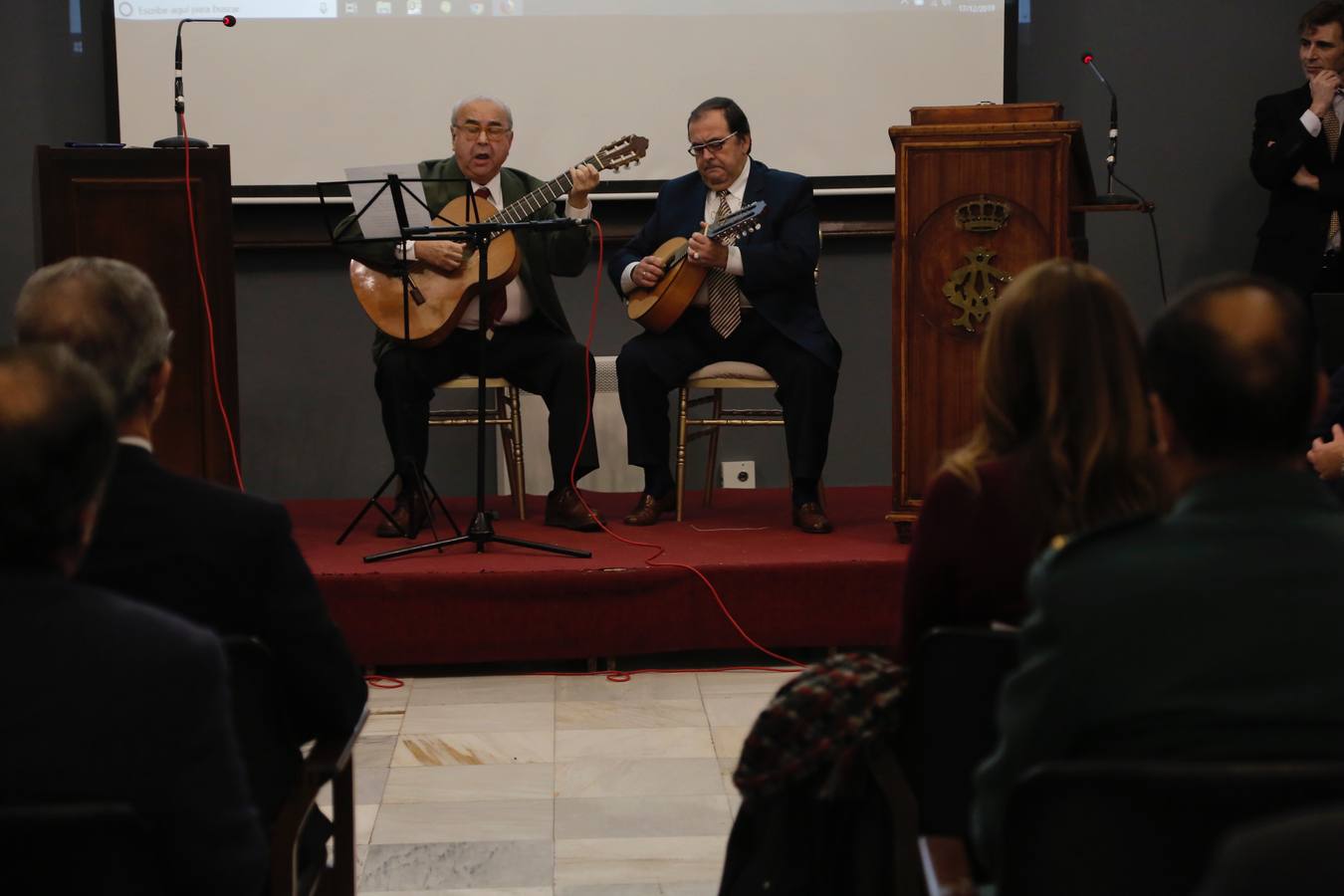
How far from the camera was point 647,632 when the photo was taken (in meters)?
3.60

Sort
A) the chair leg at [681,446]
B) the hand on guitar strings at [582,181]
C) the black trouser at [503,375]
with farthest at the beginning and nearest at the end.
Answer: the chair leg at [681,446] < the black trouser at [503,375] < the hand on guitar strings at [582,181]

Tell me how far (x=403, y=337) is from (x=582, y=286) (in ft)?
4.80

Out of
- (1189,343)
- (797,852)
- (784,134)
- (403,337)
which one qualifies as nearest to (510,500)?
(403,337)

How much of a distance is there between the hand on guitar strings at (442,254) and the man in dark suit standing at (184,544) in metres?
2.48

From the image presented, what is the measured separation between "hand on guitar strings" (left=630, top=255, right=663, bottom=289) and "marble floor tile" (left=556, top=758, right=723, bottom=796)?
1.71 meters

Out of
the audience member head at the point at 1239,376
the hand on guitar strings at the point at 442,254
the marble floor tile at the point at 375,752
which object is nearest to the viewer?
the audience member head at the point at 1239,376

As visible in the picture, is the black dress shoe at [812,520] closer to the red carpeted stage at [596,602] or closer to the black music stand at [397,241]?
the red carpeted stage at [596,602]

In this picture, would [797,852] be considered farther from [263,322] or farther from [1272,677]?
[263,322]

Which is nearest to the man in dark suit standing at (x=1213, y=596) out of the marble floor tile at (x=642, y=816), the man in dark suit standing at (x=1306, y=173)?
the marble floor tile at (x=642, y=816)

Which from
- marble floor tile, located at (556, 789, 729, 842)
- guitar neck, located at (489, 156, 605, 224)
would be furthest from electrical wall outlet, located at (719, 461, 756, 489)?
marble floor tile, located at (556, 789, 729, 842)

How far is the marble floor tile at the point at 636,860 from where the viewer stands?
7.70 feet

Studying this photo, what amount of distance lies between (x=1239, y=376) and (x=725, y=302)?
3.23 m

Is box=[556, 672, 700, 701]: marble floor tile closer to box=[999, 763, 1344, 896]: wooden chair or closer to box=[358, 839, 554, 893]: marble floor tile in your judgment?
box=[358, 839, 554, 893]: marble floor tile


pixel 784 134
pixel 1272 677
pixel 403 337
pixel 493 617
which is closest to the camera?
pixel 1272 677
